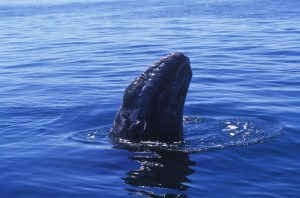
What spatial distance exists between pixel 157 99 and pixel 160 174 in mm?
1537

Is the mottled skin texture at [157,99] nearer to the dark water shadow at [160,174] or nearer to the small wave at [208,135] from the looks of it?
the small wave at [208,135]

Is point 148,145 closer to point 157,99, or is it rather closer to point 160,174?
point 157,99

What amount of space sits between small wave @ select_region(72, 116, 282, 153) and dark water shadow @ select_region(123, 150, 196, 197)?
29 cm

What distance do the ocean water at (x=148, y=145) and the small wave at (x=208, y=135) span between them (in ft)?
0.08

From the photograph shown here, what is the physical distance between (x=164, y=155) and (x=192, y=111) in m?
3.96

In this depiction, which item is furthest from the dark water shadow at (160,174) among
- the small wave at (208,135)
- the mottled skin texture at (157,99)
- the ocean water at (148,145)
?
the mottled skin texture at (157,99)

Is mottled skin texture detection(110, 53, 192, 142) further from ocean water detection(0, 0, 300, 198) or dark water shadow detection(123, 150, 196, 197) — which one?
dark water shadow detection(123, 150, 196, 197)

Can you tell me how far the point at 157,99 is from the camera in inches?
410

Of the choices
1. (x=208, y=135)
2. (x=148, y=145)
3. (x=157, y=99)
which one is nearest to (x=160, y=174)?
(x=148, y=145)

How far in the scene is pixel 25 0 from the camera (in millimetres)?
85750

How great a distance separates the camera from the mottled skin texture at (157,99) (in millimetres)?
10344

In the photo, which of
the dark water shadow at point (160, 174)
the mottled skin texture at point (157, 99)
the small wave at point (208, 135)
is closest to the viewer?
the dark water shadow at point (160, 174)

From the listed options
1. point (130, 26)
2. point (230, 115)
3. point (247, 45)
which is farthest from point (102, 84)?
point (130, 26)

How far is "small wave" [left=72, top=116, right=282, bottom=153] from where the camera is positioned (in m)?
10.7
